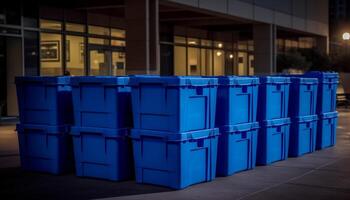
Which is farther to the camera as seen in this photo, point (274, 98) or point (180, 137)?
point (274, 98)

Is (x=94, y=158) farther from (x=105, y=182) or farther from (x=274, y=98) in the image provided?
(x=274, y=98)

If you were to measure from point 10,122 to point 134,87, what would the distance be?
40.8ft

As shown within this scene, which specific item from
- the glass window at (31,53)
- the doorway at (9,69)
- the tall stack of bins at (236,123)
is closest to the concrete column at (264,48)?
the glass window at (31,53)

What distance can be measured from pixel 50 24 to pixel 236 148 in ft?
47.7

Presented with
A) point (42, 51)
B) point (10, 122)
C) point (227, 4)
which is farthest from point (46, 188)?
point (227, 4)

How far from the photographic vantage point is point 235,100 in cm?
927

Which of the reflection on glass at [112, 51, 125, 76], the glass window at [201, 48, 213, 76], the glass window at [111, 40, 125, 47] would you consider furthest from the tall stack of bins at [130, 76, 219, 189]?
the glass window at [201, 48, 213, 76]

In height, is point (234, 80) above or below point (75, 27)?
below

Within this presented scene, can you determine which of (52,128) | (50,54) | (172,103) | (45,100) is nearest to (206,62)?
(50,54)

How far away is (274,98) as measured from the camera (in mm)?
10445

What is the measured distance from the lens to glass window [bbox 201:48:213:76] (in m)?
34.7

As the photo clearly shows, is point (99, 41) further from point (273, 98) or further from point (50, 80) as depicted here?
point (50, 80)

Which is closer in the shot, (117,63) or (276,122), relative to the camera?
(276,122)

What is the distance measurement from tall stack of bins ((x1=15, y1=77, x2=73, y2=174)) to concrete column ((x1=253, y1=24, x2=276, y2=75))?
22.2m
